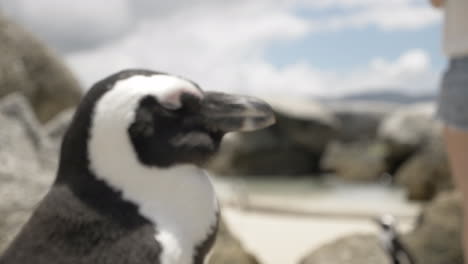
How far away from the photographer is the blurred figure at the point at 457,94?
1522 millimetres

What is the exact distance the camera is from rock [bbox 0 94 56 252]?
1.99m

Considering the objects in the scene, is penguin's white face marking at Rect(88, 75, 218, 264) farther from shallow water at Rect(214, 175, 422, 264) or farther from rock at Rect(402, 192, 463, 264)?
rock at Rect(402, 192, 463, 264)

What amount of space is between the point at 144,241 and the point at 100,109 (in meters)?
0.22

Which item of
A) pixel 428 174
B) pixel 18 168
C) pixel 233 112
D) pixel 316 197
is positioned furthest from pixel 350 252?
pixel 316 197

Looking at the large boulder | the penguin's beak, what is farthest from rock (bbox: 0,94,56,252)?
the large boulder

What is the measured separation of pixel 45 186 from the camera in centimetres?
213

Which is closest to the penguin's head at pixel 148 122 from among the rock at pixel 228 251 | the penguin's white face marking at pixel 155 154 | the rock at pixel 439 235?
the penguin's white face marking at pixel 155 154

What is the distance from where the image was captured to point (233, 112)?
121cm

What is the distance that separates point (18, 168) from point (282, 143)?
1111cm

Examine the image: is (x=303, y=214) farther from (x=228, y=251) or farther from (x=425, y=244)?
(x=228, y=251)

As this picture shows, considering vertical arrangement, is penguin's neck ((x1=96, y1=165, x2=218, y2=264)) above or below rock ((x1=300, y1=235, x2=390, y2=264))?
above

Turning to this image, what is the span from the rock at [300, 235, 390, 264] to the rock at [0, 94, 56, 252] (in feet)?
4.91

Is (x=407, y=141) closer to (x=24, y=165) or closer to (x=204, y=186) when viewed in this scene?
(x=24, y=165)

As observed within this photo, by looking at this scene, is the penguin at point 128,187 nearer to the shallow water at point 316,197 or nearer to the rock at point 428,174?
the shallow water at point 316,197
